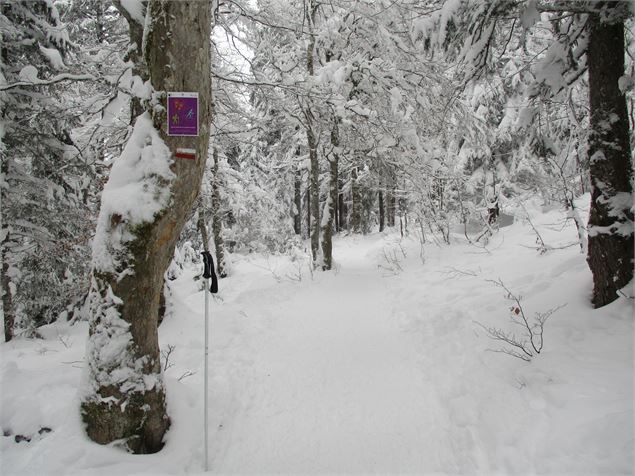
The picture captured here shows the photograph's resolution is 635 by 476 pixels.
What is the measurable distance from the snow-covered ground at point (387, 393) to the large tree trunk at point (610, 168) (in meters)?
0.42

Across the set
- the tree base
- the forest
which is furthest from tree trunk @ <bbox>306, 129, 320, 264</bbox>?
the tree base

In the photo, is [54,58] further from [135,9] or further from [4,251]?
[135,9]

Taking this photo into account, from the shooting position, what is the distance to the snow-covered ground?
2844 millimetres

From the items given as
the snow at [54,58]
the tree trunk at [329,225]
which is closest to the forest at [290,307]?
the snow at [54,58]

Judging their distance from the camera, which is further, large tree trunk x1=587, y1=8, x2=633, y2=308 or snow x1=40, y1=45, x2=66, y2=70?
snow x1=40, y1=45, x2=66, y2=70

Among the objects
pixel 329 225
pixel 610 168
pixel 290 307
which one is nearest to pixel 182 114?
pixel 610 168

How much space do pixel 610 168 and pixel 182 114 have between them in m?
4.79

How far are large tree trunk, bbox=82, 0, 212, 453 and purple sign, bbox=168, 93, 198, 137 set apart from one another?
8 centimetres

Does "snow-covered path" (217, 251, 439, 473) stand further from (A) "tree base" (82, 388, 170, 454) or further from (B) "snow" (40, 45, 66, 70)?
(B) "snow" (40, 45, 66, 70)

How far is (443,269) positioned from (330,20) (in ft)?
25.0

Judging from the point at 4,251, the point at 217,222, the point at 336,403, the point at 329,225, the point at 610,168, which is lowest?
the point at 336,403

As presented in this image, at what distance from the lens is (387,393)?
169 inches

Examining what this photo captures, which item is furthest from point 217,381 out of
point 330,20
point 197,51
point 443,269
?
point 330,20

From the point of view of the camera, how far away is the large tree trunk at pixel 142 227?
290cm
